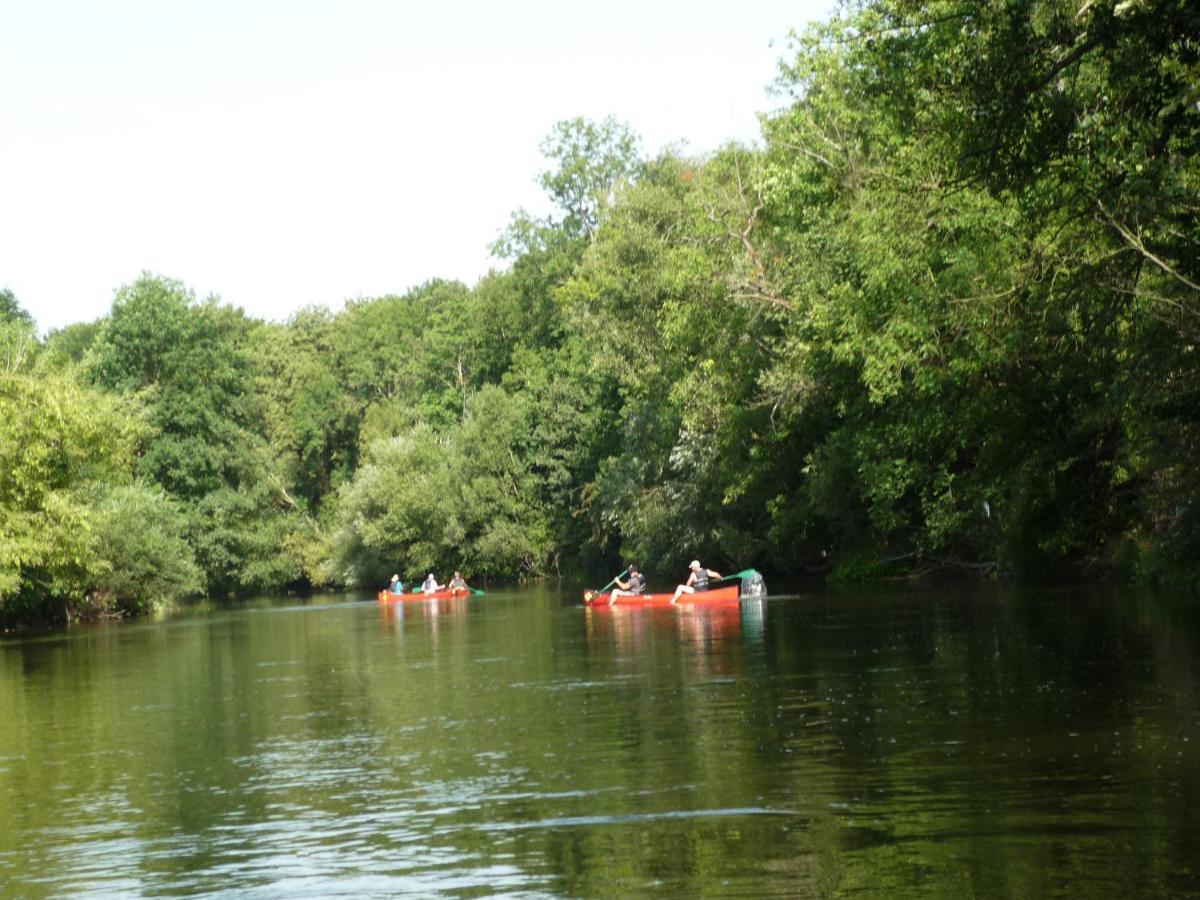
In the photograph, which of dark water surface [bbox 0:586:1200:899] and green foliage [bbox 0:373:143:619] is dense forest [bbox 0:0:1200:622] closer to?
green foliage [bbox 0:373:143:619]

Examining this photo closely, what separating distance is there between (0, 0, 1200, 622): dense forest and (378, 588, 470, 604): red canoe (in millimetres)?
6964

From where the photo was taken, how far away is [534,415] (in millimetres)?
76188

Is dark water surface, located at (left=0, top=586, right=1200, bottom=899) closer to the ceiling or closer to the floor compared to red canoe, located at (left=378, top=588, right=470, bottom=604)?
closer to the floor

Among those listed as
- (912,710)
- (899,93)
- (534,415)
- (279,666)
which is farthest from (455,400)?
(912,710)

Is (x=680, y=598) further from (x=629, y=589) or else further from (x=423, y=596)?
(x=423, y=596)

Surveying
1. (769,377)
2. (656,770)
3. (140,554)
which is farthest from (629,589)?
(656,770)

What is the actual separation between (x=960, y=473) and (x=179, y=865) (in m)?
31.0

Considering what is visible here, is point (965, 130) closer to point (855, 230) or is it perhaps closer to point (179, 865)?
point (179, 865)

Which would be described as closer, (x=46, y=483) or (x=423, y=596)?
(x=46, y=483)

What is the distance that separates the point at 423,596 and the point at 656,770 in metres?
48.7

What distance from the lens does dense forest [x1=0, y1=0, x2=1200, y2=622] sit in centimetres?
2064

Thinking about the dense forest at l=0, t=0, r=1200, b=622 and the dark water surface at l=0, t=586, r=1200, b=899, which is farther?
the dense forest at l=0, t=0, r=1200, b=622

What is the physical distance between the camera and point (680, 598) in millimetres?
43062

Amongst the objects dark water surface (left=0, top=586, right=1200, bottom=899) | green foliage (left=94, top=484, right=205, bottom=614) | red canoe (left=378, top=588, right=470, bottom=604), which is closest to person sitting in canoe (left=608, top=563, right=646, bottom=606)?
dark water surface (left=0, top=586, right=1200, bottom=899)
